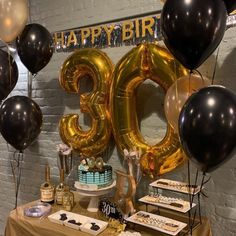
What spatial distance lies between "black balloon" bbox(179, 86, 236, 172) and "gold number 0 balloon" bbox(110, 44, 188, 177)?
1.78 feet

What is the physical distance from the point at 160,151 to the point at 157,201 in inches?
11.5

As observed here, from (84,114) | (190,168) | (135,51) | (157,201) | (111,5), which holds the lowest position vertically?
(157,201)

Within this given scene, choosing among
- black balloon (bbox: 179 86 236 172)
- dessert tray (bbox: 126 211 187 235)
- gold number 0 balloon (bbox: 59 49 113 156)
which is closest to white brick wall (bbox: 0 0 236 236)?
gold number 0 balloon (bbox: 59 49 113 156)

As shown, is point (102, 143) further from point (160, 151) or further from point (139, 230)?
point (139, 230)

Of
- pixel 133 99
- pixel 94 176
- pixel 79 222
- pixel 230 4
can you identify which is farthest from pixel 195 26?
pixel 79 222

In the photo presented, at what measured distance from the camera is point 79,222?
5.44 ft

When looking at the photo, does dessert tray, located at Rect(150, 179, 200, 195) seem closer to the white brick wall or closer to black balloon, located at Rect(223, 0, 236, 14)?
the white brick wall

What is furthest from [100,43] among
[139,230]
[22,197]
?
[22,197]

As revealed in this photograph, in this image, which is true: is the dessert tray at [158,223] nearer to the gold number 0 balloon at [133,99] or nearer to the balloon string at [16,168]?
the gold number 0 balloon at [133,99]

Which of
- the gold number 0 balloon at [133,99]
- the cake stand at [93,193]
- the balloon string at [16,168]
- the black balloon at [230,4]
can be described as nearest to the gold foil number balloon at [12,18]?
the gold number 0 balloon at [133,99]

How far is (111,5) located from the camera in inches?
86.4

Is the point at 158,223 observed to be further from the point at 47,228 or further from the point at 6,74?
the point at 6,74

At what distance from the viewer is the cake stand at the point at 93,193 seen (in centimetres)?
182

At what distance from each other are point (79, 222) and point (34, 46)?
1100mm
